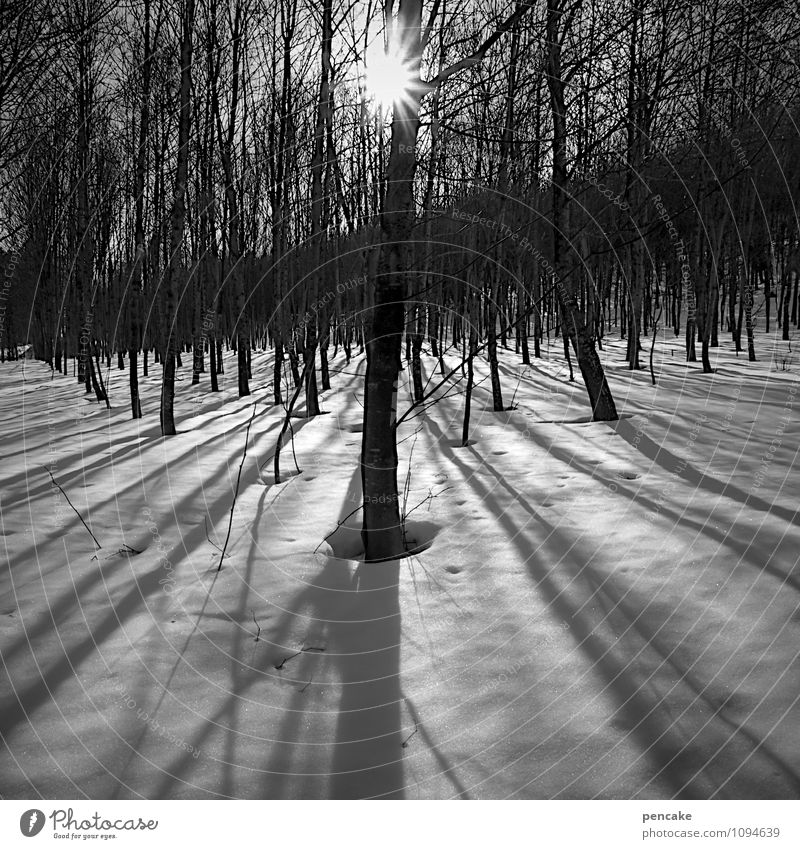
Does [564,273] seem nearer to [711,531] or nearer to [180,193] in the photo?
[711,531]

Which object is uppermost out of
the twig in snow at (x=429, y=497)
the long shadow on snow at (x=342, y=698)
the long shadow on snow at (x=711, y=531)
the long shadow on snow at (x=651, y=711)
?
the long shadow on snow at (x=711, y=531)

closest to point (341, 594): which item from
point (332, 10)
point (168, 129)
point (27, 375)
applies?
point (332, 10)

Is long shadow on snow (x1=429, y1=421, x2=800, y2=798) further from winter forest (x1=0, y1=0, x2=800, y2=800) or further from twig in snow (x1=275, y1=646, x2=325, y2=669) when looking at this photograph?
twig in snow (x1=275, y1=646, x2=325, y2=669)

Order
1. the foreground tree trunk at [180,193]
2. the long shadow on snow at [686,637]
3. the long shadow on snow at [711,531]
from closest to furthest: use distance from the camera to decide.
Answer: the long shadow on snow at [686,637]
the long shadow on snow at [711,531]
the foreground tree trunk at [180,193]

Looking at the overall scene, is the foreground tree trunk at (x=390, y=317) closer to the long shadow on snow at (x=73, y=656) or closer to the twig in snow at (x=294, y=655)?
the twig in snow at (x=294, y=655)

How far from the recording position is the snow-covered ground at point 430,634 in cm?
242

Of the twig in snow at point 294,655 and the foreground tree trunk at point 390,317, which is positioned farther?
the foreground tree trunk at point 390,317

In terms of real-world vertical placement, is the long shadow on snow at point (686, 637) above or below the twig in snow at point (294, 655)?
above

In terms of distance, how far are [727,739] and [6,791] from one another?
299 cm

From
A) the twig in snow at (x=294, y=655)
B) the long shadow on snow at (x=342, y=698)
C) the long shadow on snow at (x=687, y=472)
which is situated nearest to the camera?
the long shadow on snow at (x=342, y=698)
